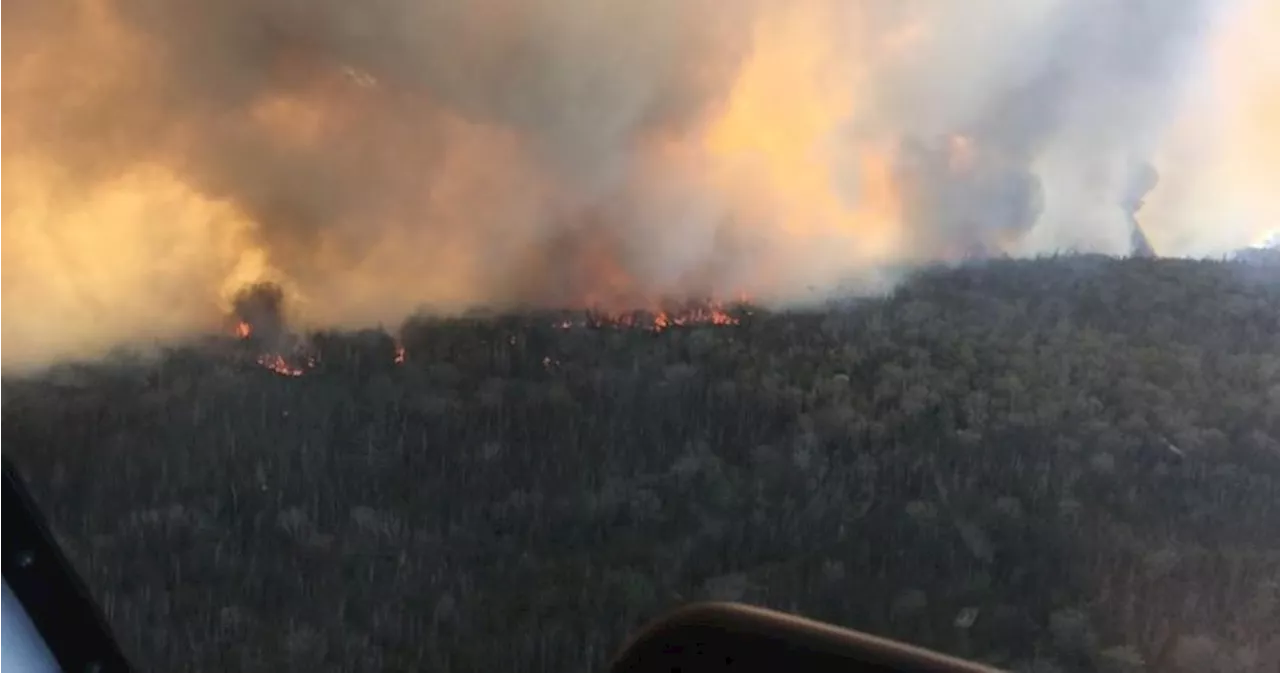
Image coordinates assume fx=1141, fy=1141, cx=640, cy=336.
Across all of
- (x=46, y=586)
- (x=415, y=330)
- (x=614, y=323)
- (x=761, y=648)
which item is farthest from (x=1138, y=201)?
(x=46, y=586)

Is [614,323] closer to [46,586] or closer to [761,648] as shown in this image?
[46,586]

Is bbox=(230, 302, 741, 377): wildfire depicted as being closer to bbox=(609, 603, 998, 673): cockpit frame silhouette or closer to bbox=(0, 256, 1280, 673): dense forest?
bbox=(0, 256, 1280, 673): dense forest

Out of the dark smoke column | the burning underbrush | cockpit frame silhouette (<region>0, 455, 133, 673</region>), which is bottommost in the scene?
cockpit frame silhouette (<region>0, 455, 133, 673</region>)

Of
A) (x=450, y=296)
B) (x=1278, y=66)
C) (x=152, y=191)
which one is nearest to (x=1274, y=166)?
(x=1278, y=66)

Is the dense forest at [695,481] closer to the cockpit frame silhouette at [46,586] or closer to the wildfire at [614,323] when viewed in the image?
the wildfire at [614,323]

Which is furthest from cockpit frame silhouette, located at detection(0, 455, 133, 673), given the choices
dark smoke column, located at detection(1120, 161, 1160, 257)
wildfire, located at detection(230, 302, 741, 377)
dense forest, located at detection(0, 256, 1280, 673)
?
dark smoke column, located at detection(1120, 161, 1160, 257)

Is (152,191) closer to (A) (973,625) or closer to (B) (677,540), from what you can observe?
(B) (677,540)
